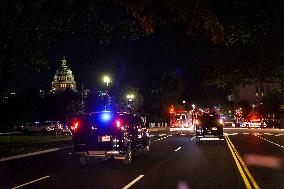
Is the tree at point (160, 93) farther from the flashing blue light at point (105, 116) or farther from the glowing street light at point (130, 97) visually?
the flashing blue light at point (105, 116)

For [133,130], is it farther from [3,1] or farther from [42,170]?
[3,1]

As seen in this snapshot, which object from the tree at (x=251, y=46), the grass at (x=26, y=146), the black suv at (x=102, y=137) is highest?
the tree at (x=251, y=46)

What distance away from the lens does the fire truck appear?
62562 mm

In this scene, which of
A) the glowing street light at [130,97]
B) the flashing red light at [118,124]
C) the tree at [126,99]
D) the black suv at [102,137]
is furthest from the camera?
the tree at [126,99]

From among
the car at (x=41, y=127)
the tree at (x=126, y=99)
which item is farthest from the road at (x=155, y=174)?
the tree at (x=126, y=99)

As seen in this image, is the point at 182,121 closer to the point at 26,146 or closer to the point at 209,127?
the point at 209,127

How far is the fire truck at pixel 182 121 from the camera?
6256cm

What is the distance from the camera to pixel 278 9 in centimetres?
3002

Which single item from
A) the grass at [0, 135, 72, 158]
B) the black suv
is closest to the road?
the black suv

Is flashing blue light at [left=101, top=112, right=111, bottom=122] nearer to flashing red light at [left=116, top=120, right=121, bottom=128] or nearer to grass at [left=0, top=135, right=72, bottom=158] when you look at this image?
flashing red light at [left=116, top=120, right=121, bottom=128]

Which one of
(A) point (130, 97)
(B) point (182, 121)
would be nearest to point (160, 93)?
(A) point (130, 97)

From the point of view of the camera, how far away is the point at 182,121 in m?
62.8

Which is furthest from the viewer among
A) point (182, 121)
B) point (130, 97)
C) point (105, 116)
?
point (130, 97)

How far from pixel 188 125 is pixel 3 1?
35.3 metres
